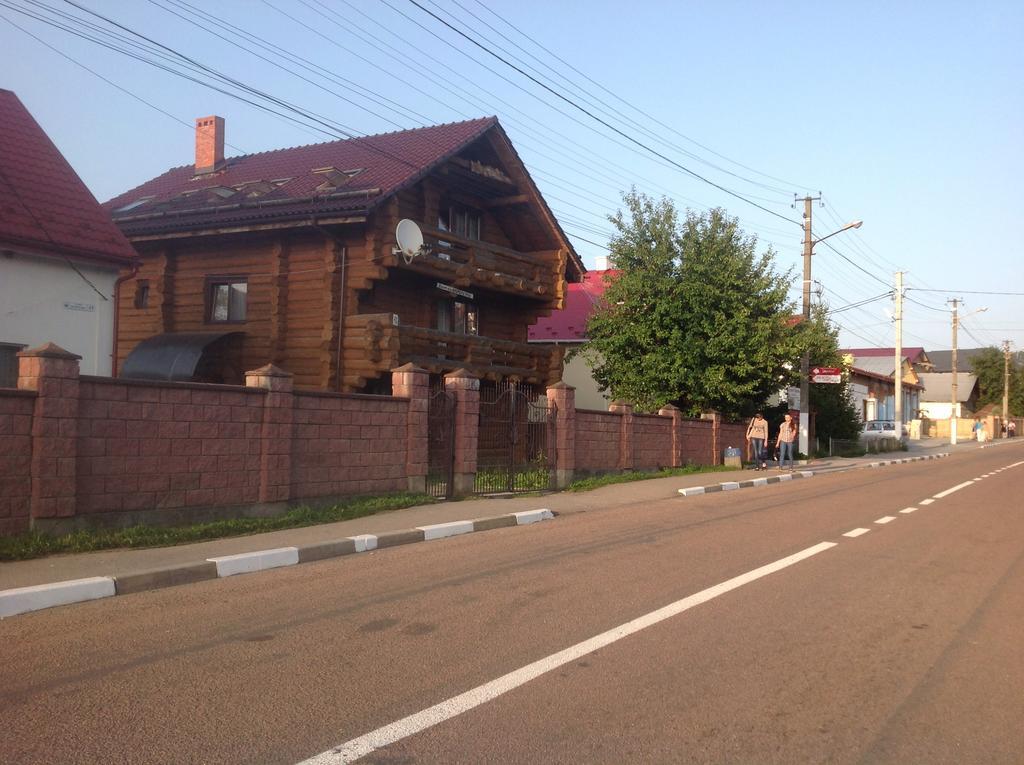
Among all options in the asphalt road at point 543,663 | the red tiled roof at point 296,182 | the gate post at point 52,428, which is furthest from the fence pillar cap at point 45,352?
the red tiled roof at point 296,182

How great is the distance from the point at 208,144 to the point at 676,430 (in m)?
15.6

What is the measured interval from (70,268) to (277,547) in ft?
27.5

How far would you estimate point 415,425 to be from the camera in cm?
1433

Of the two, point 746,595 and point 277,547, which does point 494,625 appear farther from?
point 277,547

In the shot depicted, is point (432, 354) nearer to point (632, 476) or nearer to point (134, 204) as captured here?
point (632, 476)

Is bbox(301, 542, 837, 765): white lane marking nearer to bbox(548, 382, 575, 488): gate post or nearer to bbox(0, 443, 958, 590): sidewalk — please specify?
bbox(0, 443, 958, 590): sidewalk

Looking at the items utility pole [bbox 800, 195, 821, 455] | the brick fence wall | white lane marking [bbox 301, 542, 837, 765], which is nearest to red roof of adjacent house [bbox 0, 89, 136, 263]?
the brick fence wall

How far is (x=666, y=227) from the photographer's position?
993 inches

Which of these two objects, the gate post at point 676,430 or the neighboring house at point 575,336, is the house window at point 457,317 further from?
the neighboring house at point 575,336

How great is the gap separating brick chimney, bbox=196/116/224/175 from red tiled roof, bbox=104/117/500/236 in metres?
0.33

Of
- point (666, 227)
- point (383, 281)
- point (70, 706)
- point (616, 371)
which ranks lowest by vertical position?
point (70, 706)

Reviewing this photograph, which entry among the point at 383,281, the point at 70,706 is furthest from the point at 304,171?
the point at 70,706

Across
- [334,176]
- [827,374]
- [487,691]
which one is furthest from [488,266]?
[487,691]

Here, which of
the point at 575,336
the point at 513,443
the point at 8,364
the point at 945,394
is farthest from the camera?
the point at 945,394
